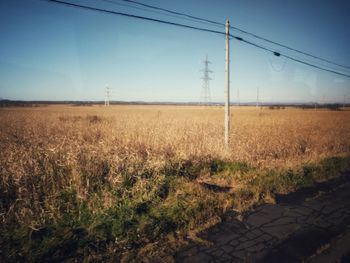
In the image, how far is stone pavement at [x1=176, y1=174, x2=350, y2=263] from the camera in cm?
322

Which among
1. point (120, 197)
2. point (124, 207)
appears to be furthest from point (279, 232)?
point (120, 197)

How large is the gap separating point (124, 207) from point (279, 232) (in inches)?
118

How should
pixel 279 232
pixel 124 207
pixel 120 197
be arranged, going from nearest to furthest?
pixel 279 232 < pixel 124 207 < pixel 120 197

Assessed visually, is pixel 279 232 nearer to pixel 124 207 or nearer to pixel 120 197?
pixel 124 207

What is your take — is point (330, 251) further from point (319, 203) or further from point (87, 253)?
point (87, 253)

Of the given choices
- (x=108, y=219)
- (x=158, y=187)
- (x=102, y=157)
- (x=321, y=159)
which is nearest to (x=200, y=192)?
(x=158, y=187)

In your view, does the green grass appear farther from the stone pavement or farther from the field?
the stone pavement

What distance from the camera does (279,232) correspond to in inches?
152

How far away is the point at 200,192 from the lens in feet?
17.1

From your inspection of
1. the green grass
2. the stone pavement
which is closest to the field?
the green grass

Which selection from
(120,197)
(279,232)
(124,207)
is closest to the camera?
(279,232)

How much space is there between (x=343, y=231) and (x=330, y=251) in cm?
85

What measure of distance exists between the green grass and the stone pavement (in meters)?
0.38

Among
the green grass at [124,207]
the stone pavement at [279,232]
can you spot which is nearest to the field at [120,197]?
the green grass at [124,207]
